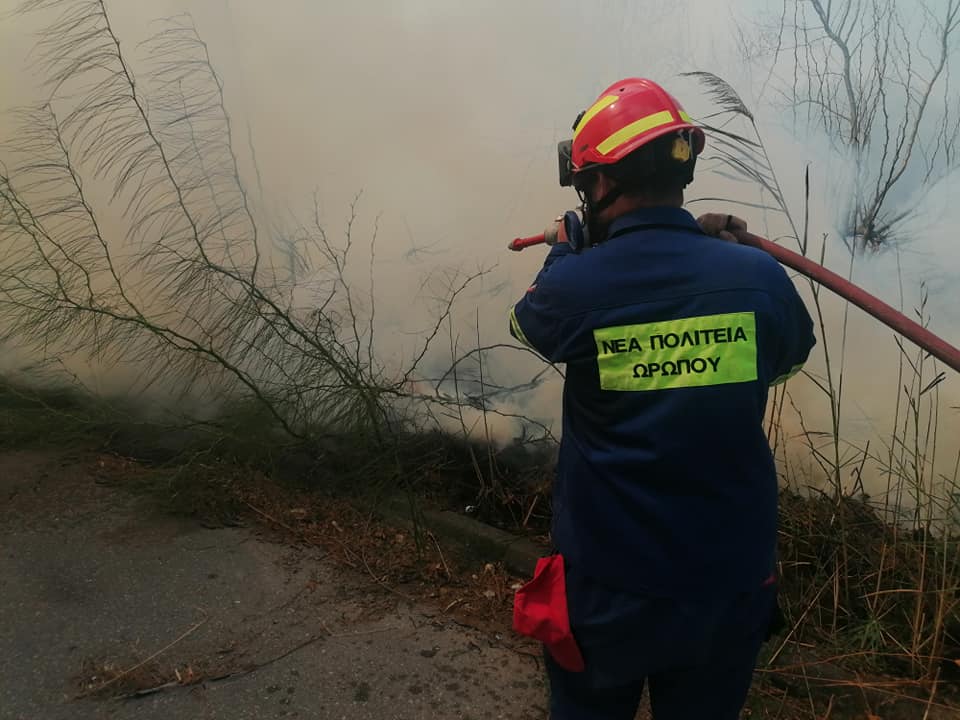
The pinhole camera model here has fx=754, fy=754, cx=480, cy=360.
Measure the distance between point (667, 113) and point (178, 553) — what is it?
2599mm

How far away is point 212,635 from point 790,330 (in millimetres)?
2196

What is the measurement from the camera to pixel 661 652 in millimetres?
1489

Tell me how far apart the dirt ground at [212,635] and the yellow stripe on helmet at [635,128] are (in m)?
1.74

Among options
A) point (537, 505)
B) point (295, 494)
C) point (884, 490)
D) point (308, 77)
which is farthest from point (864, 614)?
point (308, 77)

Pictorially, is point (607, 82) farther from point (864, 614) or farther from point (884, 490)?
point (864, 614)

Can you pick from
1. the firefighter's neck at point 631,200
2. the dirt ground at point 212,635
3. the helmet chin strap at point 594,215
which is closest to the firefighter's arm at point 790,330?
the firefighter's neck at point 631,200

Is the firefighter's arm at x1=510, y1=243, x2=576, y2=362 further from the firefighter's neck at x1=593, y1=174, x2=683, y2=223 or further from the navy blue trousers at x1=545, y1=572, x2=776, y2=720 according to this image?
the navy blue trousers at x1=545, y1=572, x2=776, y2=720

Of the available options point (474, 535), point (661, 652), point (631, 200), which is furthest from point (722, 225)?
point (474, 535)

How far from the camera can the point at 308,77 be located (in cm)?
325

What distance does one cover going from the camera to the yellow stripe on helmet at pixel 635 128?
149 cm

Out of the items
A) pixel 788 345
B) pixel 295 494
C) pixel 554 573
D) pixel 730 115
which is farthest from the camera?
pixel 295 494

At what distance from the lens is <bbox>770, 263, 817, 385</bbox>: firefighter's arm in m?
1.46

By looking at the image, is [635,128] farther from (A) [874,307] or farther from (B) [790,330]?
(A) [874,307]

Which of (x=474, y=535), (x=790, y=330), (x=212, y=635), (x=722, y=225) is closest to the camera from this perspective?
(x=790, y=330)
